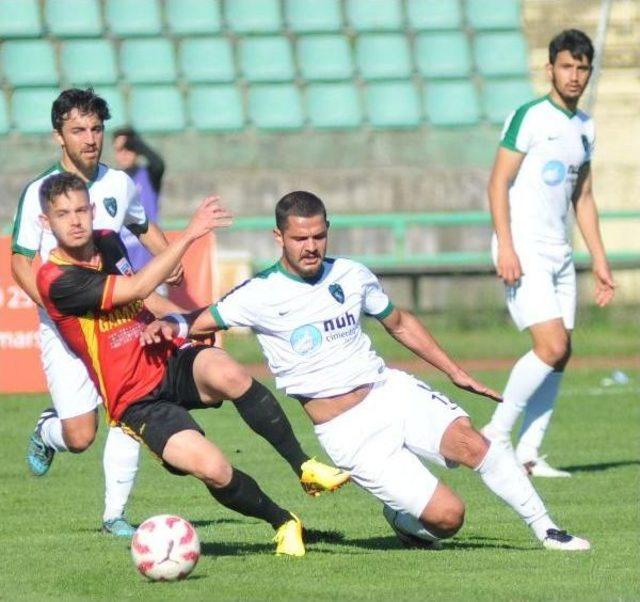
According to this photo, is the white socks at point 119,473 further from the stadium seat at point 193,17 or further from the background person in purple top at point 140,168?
the stadium seat at point 193,17

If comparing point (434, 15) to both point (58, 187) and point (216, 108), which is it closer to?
point (216, 108)

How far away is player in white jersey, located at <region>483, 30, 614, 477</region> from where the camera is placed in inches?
353

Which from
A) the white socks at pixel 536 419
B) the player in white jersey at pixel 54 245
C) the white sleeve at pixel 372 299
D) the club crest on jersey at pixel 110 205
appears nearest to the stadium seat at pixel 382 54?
the white socks at pixel 536 419

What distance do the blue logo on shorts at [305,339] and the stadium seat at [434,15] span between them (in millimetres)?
15335

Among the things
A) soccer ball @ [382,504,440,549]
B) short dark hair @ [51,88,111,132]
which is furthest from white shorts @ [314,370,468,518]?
short dark hair @ [51,88,111,132]

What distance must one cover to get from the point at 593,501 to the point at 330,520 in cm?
142

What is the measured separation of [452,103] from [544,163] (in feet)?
39.1

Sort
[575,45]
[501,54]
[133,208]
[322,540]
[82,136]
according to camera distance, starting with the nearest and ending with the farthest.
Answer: [322,540], [82,136], [133,208], [575,45], [501,54]

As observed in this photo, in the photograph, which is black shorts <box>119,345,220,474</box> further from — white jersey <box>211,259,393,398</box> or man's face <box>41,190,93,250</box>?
man's face <box>41,190,93,250</box>

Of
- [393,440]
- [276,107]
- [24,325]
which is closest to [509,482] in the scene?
[393,440]

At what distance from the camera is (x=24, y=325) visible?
1402cm

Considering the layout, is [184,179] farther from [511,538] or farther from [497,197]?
[511,538]

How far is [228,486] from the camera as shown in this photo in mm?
6352

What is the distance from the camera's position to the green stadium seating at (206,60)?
2075 centimetres
